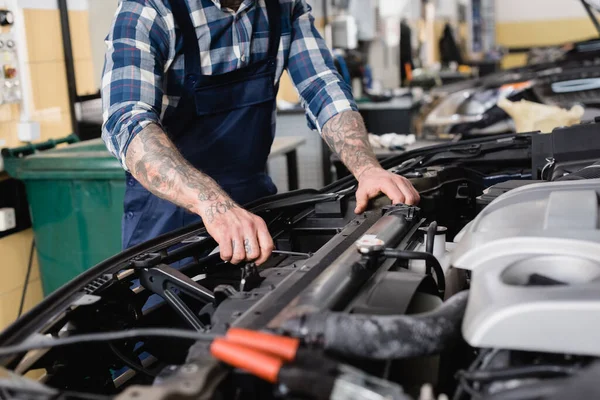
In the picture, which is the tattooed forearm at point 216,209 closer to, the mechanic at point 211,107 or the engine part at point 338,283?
the mechanic at point 211,107

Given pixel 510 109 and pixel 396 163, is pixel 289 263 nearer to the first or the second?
pixel 396 163

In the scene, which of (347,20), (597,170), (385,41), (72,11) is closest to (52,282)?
Result: (72,11)

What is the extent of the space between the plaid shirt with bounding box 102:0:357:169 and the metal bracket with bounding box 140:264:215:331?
0.43 metres

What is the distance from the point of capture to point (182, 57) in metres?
1.69

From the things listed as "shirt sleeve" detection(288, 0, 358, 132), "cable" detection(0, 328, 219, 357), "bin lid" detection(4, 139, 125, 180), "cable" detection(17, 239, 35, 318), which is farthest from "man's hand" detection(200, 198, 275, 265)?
"cable" detection(17, 239, 35, 318)

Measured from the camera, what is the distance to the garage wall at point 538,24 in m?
13.3

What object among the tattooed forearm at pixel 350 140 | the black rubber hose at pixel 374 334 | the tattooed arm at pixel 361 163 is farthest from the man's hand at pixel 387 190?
the black rubber hose at pixel 374 334

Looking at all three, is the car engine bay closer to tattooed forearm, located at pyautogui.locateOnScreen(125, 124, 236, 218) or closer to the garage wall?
tattooed forearm, located at pyautogui.locateOnScreen(125, 124, 236, 218)

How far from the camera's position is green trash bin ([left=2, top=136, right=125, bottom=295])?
2.55m

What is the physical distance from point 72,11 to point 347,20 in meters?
2.72

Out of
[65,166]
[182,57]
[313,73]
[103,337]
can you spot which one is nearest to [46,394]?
[103,337]

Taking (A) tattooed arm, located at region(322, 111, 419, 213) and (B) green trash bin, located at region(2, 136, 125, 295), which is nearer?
(A) tattooed arm, located at region(322, 111, 419, 213)

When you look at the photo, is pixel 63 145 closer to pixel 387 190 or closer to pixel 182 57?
pixel 182 57

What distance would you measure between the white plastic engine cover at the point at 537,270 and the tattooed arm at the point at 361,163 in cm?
36
